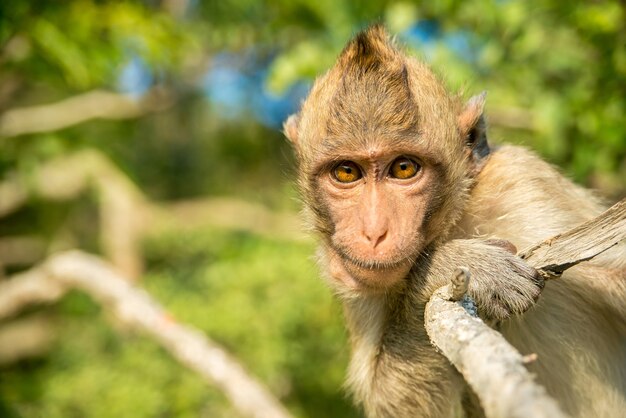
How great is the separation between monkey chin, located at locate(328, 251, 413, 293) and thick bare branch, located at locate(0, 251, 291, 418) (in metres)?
1.87

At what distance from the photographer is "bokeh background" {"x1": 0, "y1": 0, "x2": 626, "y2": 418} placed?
579 centimetres

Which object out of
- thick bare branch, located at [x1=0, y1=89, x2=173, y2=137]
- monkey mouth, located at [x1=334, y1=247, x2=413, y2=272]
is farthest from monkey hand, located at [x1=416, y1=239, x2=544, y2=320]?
thick bare branch, located at [x1=0, y1=89, x2=173, y2=137]

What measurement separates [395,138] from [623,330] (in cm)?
162

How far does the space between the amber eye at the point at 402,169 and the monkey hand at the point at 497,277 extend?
1.50 ft

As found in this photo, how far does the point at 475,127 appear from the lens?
4355 millimetres

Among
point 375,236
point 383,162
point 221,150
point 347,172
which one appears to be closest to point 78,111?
point 221,150

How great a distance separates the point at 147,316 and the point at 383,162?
2918 mm

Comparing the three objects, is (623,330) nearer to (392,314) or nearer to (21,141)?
(392,314)

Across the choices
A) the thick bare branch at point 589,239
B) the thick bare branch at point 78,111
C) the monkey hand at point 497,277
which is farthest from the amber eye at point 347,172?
the thick bare branch at point 78,111

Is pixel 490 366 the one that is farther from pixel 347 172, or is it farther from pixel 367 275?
pixel 347 172

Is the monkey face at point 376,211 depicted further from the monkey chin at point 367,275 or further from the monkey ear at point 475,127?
the monkey ear at point 475,127

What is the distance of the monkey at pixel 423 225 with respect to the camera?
3.87 m

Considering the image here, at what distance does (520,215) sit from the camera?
13.8ft

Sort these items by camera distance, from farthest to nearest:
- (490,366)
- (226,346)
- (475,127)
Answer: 1. (226,346)
2. (475,127)
3. (490,366)
